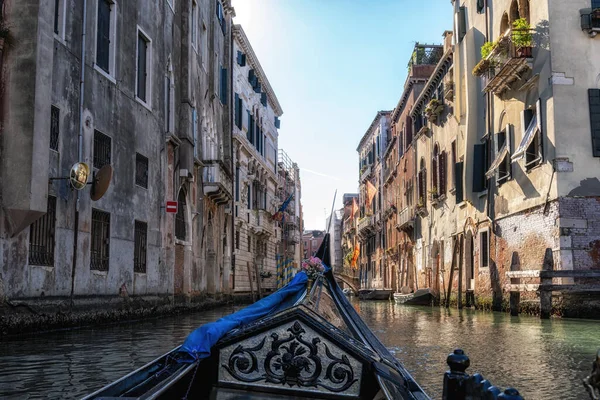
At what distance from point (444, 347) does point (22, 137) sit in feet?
18.4

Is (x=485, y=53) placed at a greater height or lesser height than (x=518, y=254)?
greater

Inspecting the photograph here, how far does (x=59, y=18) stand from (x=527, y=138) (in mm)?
8423

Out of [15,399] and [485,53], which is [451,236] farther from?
[15,399]

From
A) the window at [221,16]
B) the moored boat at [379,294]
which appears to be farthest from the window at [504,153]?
the moored boat at [379,294]

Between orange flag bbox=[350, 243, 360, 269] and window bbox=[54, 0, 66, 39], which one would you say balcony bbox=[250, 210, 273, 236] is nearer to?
orange flag bbox=[350, 243, 360, 269]

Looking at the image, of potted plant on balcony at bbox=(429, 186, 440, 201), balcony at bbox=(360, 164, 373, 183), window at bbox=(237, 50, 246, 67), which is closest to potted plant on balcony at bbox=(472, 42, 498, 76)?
potted plant on balcony at bbox=(429, 186, 440, 201)

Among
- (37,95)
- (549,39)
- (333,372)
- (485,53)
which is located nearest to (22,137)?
(37,95)

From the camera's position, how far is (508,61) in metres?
12.3

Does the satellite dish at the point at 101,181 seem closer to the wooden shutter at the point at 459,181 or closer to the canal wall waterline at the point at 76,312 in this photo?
the canal wall waterline at the point at 76,312

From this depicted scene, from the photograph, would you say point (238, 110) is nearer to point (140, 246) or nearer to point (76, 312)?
point (140, 246)

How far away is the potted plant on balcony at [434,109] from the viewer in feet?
65.4

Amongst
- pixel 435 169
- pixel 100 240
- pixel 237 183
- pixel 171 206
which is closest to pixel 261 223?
pixel 237 183

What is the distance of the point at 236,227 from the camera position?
81.7ft

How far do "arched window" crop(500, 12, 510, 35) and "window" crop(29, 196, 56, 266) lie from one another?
1008cm
